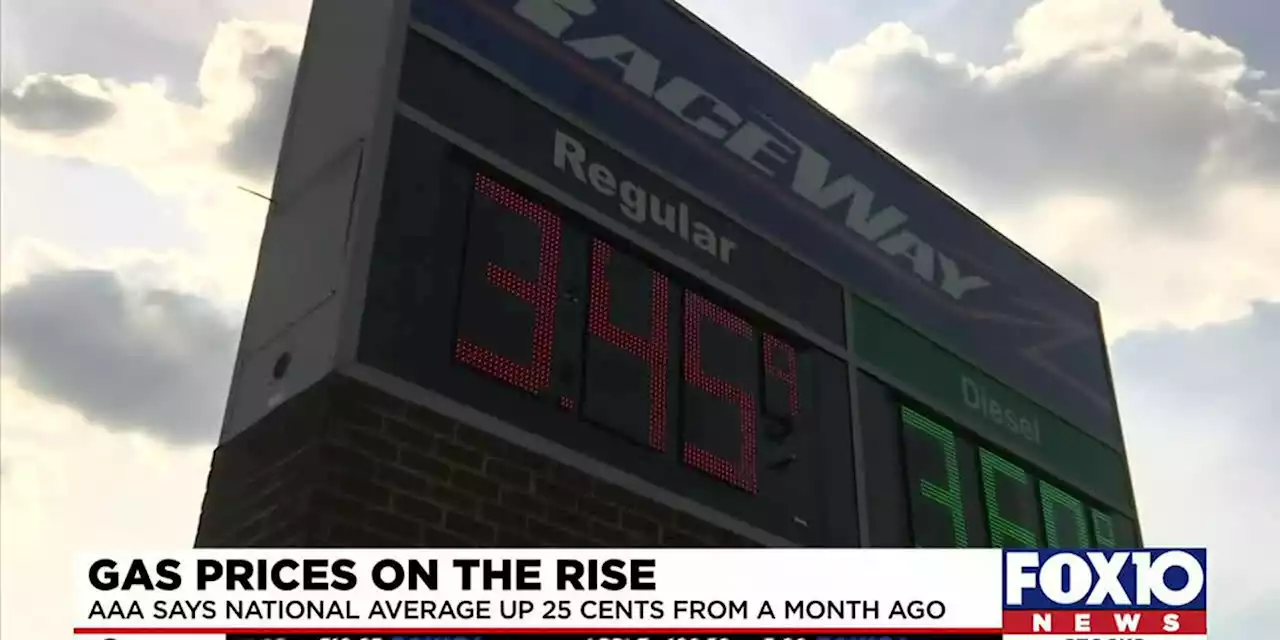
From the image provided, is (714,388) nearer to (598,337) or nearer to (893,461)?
(598,337)

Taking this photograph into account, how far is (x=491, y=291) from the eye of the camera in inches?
219

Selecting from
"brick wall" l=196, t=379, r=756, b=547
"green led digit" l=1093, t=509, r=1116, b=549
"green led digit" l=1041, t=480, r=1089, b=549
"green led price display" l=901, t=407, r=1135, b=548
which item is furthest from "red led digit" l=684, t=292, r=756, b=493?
"green led digit" l=1093, t=509, r=1116, b=549

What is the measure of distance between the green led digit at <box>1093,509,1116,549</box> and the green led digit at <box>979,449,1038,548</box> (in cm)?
75

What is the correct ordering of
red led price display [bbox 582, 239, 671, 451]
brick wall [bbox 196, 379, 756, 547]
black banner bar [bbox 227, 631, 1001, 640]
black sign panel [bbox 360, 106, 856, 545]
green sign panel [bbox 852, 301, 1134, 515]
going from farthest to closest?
green sign panel [bbox 852, 301, 1134, 515], red led price display [bbox 582, 239, 671, 451], black sign panel [bbox 360, 106, 856, 545], brick wall [bbox 196, 379, 756, 547], black banner bar [bbox 227, 631, 1001, 640]

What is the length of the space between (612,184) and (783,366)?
1194 millimetres

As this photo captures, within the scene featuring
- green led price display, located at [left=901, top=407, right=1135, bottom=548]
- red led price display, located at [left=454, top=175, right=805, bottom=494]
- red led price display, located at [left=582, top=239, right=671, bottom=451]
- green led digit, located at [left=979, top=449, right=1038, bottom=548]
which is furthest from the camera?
green led digit, located at [left=979, top=449, right=1038, bottom=548]

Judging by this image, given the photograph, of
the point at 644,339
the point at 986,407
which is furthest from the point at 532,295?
the point at 986,407

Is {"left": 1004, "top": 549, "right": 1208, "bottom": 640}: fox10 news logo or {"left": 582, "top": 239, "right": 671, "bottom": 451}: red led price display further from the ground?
{"left": 582, "top": 239, "right": 671, "bottom": 451}: red led price display

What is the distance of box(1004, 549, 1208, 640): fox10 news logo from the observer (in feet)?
17.1

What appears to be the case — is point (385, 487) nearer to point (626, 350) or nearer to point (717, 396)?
point (626, 350)

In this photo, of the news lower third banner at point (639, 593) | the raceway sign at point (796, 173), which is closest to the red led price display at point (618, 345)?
the news lower third banner at point (639, 593)

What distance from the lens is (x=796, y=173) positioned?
26.1 ft

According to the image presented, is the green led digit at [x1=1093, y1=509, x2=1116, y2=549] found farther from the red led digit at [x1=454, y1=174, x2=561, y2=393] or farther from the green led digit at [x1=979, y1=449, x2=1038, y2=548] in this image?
the red led digit at [x1=454, y1=174, x2=561, y2=393]

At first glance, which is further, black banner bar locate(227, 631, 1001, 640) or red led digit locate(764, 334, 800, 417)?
red led digit locate(764, 334, 800, 417)
